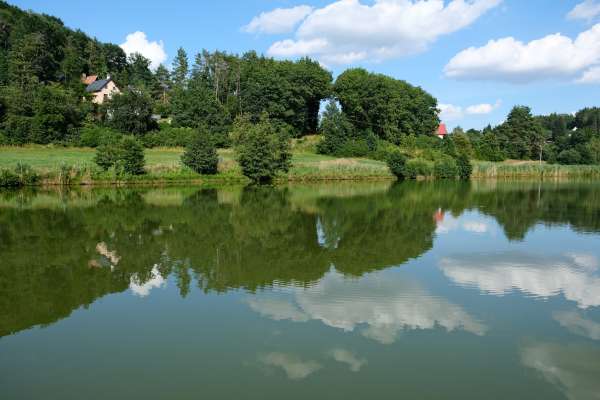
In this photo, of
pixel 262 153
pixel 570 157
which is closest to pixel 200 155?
pixel 262 153

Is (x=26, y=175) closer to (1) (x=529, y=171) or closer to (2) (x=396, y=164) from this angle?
(2) (x=396, y=164)

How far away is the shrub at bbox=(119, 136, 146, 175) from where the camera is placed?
43500 mm

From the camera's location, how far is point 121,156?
4375 centimetres

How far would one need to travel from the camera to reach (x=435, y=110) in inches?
3632

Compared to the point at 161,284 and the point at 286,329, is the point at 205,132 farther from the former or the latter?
the point at 286,329

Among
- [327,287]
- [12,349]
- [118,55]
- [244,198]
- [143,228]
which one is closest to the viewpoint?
[12,349]

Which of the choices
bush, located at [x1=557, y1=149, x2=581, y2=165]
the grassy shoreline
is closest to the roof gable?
the grassy shoreline

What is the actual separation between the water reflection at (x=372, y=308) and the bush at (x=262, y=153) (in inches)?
1498

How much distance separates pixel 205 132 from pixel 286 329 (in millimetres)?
42192

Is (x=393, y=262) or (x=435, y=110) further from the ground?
(x=435, y=110)

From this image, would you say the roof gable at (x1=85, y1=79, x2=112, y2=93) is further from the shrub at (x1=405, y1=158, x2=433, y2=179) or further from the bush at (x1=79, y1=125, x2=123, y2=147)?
the shrub at (x1=405, y1=158, x2=433, y2=179)

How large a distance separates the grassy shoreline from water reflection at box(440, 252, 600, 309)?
34780 mm

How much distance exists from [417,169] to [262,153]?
77.0ft

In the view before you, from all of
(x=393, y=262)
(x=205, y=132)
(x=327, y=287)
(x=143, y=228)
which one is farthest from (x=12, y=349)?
(x=205, y=132)
